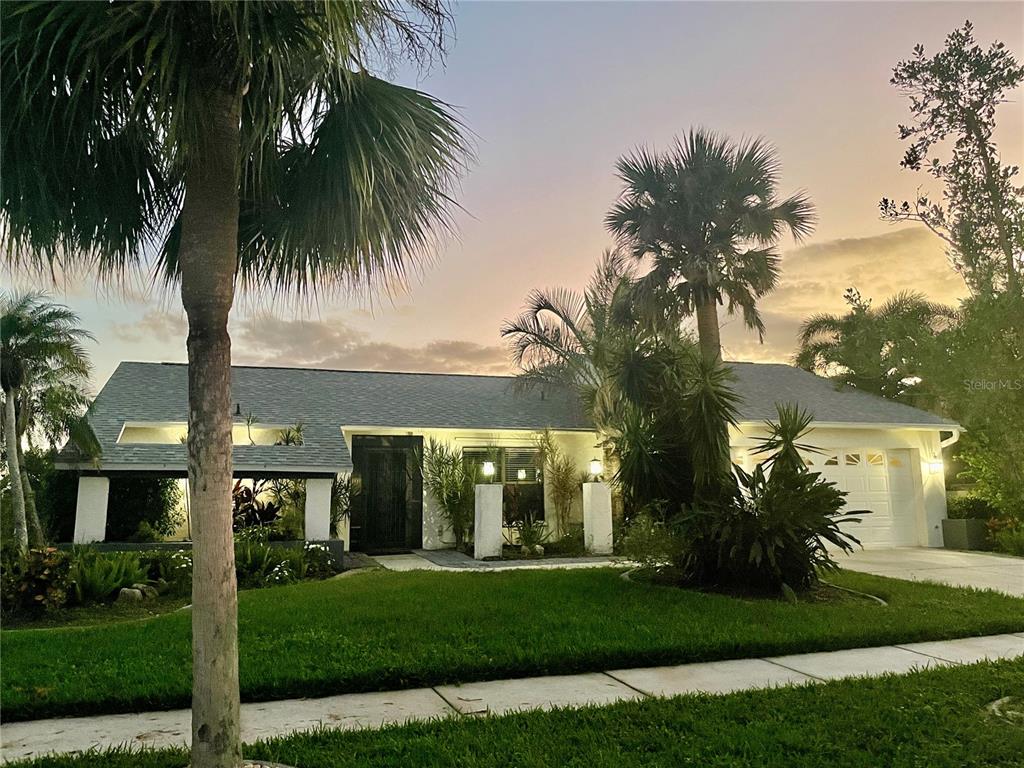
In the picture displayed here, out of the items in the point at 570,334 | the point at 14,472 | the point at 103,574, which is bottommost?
the point at 103,574

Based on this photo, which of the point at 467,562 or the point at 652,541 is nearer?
the point at 652,541

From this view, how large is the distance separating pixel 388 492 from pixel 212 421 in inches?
472

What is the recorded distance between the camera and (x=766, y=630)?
19.9ft

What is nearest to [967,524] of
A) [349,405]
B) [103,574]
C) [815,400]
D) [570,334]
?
[815,400]

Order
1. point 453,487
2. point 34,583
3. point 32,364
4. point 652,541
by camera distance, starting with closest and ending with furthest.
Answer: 1. point 34,583
2. point 652,541
3. point 32,364
4. point 453,487

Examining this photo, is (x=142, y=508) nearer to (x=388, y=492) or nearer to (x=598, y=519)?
(x=388, y=492)

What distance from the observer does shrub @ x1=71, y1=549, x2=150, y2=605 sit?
8.21 metres

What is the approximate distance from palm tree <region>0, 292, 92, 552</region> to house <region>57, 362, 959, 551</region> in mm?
2378

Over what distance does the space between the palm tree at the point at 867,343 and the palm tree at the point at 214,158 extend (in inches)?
886

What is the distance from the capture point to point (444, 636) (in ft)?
19.1

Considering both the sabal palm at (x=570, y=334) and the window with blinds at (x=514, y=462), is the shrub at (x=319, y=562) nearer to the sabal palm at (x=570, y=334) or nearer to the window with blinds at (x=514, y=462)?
the window with blinds at (x=514, y=462)

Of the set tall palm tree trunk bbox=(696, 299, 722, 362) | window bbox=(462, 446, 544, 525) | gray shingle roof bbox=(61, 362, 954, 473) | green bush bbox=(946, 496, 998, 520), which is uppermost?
tall palm tree trunk bbox=(696, 299, 722, 362)

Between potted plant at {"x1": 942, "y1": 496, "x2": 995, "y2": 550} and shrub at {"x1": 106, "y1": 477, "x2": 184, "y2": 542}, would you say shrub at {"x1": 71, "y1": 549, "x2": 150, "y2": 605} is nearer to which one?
shrub at {"x1": 106, "y1": 477, "x2": 184, "y2": 542}

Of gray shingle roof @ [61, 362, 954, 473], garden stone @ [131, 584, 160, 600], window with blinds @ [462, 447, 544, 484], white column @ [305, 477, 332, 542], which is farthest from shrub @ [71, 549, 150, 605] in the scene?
window with blinds @ [462, 447, 544, 484]
